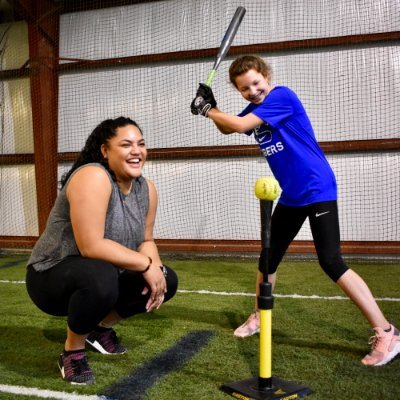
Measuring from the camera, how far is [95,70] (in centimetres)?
890

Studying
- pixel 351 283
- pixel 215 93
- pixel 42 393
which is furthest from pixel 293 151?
pixel 215 93

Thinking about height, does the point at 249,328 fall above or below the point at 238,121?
below

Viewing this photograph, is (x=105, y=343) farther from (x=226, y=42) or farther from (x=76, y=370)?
(x=226, y=42)

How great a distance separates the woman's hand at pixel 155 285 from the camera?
106 inches

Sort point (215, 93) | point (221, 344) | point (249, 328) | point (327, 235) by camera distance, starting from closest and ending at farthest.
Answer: point (327, 235), point (221, 344), point (249, 328), point (215, 93)

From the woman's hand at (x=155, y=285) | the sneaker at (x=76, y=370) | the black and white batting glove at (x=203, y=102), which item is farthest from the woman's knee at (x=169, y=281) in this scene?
the black and white batting glove at (x=203, y=102)

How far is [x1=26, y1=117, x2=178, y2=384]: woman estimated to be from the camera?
2574 mm

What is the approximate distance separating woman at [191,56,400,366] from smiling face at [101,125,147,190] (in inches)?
23.5

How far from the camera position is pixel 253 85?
10.6ft

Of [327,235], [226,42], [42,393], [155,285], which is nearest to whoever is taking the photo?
[42,393]

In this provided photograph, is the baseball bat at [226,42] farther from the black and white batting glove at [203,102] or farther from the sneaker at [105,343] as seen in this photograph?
the sneaker at [105,343]

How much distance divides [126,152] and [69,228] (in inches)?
20.3

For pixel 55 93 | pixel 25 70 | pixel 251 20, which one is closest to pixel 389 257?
pixel 251 20

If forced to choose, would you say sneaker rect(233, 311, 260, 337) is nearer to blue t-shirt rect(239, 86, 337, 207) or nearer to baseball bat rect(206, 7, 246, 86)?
blue t-shirt rect(239, 86, 337, 207)
